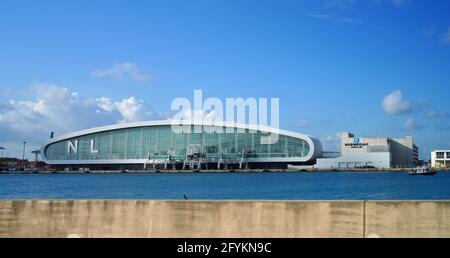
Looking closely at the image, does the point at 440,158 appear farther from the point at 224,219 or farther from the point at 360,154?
the point at 224,219

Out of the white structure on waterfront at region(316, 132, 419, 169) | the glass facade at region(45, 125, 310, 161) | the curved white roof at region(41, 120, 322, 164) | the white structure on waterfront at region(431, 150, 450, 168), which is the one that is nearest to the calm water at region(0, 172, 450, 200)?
the curved white roof at region(41, 120, 322, 164)

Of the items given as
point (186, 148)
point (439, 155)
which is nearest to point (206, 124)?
point (186, 148)

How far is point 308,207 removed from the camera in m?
9.27

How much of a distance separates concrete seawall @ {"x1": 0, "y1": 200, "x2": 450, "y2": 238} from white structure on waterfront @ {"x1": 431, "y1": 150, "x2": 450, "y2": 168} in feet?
612

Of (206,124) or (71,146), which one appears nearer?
(206,124)

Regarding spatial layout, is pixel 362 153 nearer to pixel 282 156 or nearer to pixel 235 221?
pixel 282 156

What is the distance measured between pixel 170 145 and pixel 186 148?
17.0ft

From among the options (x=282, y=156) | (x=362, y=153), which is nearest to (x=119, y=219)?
(x=282, y=156)

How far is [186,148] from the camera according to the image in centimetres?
14788

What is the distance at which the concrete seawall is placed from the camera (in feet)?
30.0

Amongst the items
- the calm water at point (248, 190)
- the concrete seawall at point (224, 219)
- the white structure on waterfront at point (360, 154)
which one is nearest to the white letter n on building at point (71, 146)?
the white structure on waterfront at point (360, 154)

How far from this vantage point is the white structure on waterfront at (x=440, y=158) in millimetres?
182875

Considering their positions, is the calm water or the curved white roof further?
the curved white roof

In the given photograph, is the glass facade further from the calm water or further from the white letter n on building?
the calm water
